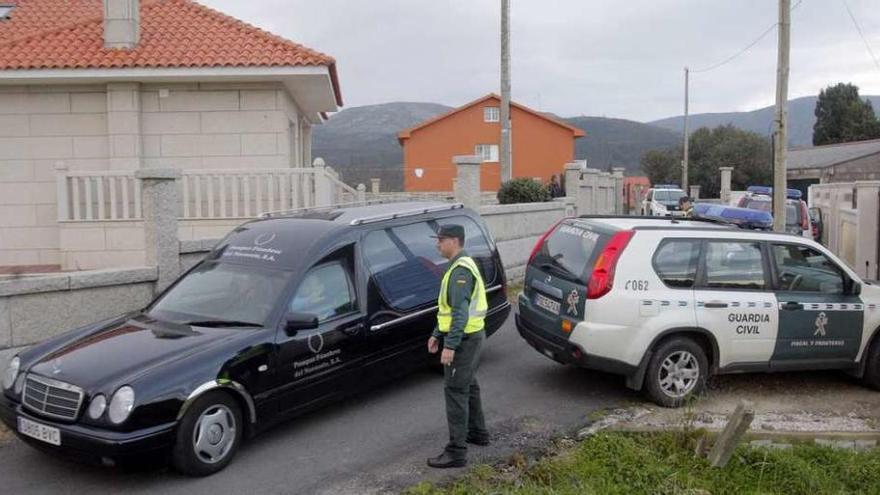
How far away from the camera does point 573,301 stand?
6539mm

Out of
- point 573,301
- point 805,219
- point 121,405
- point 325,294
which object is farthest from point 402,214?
point 805,219

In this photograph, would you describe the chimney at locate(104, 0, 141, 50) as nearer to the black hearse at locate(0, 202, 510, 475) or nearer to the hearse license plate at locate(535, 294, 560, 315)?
the black hearse at locate(0, 202, 510, 475)

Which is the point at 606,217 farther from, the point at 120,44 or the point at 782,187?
the point at 120,44

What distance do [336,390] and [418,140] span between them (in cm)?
4797

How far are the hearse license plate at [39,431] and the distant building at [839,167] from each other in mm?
43158

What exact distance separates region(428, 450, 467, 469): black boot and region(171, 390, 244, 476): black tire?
1.40 m

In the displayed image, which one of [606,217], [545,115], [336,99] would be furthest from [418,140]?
[606,217]

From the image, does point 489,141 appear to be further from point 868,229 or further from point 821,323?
point 821,323

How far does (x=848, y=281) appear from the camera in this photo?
7047mm

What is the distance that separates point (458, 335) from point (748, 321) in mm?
3085

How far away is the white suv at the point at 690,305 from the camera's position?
635 cm

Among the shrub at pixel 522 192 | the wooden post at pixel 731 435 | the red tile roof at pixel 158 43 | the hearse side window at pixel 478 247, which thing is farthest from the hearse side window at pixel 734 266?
the shrub at pixel 522 192

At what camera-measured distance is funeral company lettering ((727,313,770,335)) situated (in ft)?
21.5

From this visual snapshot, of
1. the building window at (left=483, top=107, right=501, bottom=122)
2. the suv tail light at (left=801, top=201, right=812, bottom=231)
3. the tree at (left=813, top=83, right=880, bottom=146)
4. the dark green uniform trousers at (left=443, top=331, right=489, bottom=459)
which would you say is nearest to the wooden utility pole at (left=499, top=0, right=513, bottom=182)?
the suv tail light at (left=801, top=201, right=812, bottom=231)
